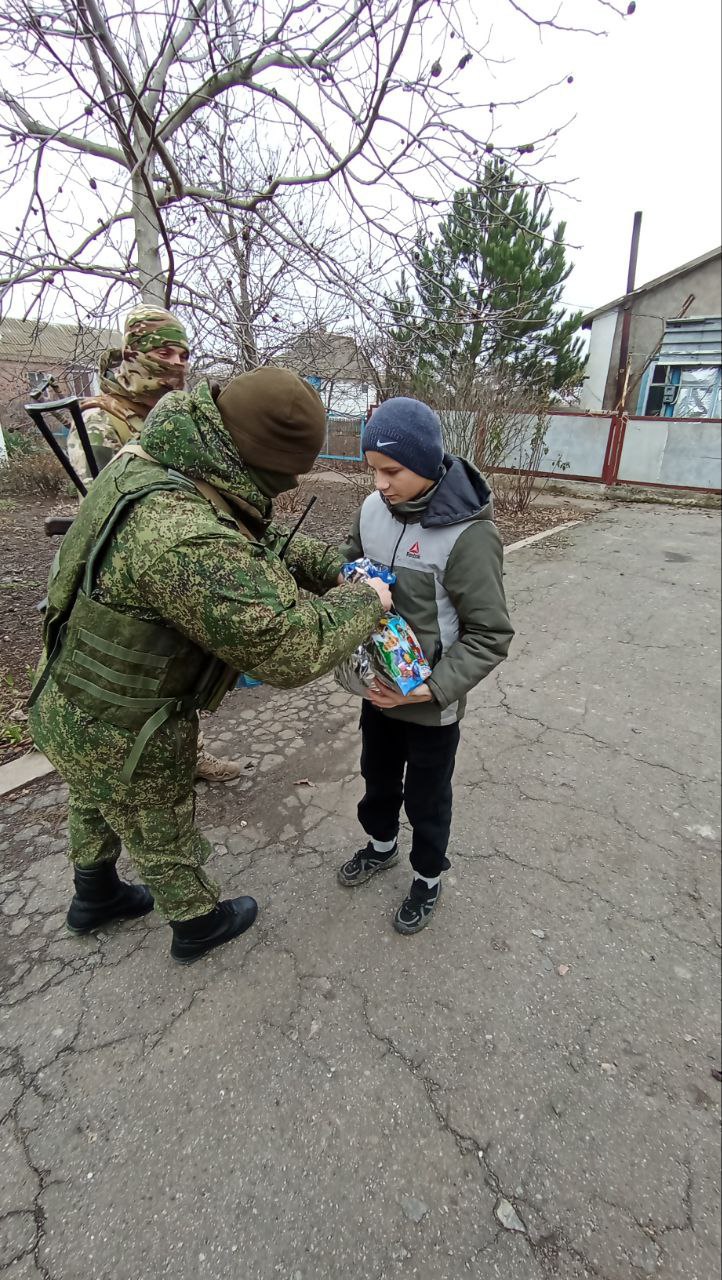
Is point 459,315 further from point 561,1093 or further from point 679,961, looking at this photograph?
point 561,1093

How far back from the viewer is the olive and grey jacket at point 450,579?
161 centimetres

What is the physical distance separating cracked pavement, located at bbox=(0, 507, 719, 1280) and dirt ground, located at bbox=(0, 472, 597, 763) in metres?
0.83

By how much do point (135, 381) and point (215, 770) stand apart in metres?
1.76

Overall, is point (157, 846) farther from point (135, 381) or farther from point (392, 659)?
point (135, 381)

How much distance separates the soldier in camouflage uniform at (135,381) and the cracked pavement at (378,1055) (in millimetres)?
1606

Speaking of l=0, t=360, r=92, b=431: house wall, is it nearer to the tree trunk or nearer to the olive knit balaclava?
the tree trunk

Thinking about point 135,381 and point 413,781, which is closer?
point 413,781

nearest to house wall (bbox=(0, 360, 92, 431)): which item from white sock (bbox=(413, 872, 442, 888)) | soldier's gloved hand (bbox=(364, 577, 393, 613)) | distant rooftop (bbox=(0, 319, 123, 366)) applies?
distant rooftop (bbox=(0, 319, 123, 366))

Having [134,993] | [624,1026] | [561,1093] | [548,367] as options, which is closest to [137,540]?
[134,993]

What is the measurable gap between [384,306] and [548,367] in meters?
12.9

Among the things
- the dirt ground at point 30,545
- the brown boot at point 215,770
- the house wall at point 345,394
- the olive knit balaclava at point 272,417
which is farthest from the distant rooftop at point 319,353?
the olive knit balaclava at point 272,417

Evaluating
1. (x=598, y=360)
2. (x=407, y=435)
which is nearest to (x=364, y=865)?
(x=407, y=435)

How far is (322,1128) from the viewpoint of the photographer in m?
1.46

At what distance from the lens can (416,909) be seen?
2035 mm
